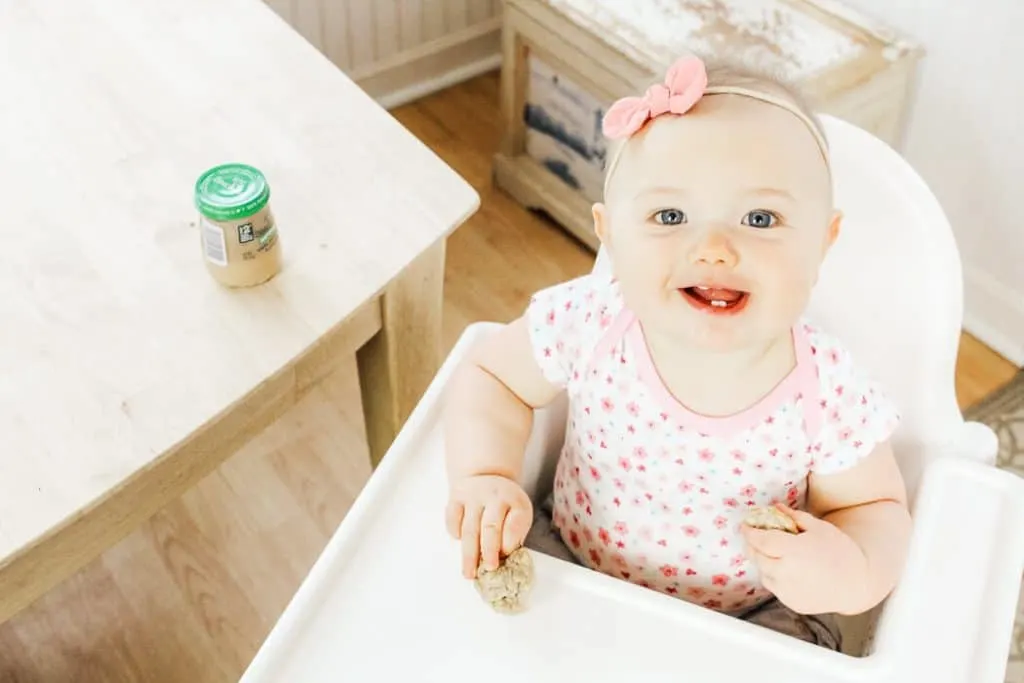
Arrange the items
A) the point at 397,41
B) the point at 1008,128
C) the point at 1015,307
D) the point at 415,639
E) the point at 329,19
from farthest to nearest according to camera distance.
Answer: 1. the point at 397,41
2. the point at 329,19
3. the point at 1015,307
4. the point at 1008,128
5. the point at 415,639

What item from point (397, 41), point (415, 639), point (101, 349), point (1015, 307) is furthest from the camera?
point (397, 41)

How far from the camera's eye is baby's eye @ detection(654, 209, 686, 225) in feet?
2.34

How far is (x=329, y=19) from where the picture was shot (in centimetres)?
206

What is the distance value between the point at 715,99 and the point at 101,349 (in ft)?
1.65

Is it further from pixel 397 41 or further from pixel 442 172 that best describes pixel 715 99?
pixel 397 41

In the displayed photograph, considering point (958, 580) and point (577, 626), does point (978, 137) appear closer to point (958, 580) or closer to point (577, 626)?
point (958, 580)

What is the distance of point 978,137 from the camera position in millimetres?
1617

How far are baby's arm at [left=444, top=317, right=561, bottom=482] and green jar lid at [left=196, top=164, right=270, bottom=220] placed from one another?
0.21 m

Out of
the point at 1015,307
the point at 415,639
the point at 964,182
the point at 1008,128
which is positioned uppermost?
the point at 415,639

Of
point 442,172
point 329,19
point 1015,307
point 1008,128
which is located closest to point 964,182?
point 1008,128

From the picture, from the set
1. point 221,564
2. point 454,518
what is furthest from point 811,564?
point 221,564

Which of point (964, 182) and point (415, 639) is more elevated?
point (415, 639)

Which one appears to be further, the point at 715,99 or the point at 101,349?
the point at 101,349

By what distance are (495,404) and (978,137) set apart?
44.5 inches
